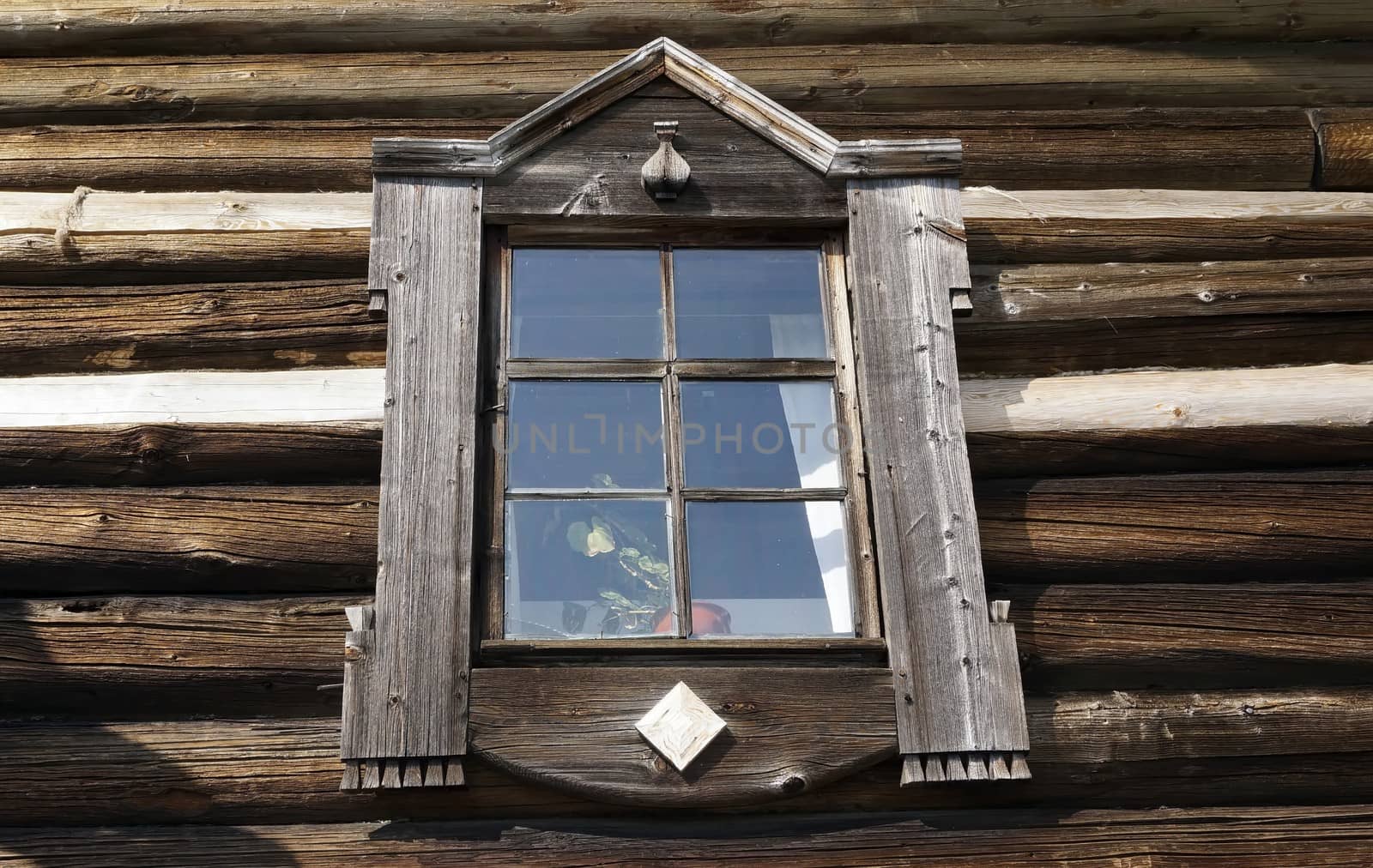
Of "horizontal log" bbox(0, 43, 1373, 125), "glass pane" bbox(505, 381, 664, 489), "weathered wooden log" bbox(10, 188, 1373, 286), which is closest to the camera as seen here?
"glass pane" bbox(505, 381, 664, 489)

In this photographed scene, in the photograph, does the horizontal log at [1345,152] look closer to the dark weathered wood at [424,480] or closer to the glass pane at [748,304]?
the glass pane at [748,304]

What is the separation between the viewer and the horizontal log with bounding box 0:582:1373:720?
2.78 metres

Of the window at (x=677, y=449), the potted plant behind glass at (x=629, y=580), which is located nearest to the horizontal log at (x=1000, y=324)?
the window at (x=677, y=449)

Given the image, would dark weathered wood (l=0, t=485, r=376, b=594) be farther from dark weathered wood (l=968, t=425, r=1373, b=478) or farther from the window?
dark weathered wood (l=968, t=425, r=1373, b=478)

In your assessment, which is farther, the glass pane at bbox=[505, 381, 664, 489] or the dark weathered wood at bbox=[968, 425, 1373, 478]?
the dark weathered wood at bbox=[968, 425, 1373, 478]

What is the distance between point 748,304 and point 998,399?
0.70m

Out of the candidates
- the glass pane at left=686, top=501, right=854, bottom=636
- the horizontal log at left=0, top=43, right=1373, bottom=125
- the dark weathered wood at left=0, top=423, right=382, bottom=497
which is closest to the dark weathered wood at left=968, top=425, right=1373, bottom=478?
the glass pane at left=686, top=501, right=854, bottom=636

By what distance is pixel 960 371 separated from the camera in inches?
129

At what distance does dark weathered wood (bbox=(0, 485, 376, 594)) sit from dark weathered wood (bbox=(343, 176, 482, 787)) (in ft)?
0.73

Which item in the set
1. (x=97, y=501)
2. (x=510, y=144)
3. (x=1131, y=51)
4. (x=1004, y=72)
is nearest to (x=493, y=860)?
(x=97, y=501)

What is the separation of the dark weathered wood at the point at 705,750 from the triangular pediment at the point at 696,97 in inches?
51.2

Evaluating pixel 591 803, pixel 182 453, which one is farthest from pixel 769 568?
pixel 182 453

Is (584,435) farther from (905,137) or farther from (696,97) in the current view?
(905,137)

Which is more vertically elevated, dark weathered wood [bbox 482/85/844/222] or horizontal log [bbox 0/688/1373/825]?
dark weathered wood [bbox 482/85/844/222]
